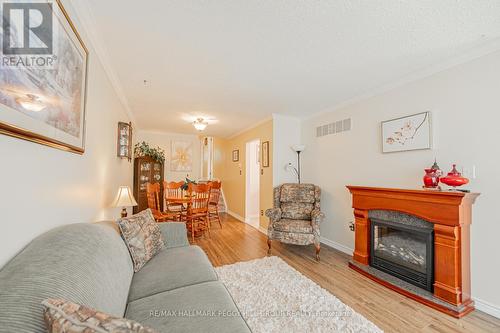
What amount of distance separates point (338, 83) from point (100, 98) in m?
2.75

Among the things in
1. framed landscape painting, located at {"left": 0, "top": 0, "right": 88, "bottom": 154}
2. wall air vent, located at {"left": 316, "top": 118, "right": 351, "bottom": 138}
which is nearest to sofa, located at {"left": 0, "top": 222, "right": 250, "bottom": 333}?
framed landscape painting, located at {"left": 0, "top": 0, "right": 88, "bottom": 154}

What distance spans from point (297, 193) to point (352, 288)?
1.67 m

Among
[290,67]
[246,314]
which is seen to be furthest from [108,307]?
[290,67]

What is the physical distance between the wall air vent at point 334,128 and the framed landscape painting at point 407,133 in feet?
1.98

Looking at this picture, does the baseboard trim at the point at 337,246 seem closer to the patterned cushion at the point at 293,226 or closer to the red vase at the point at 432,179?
the patterned cushion at the point at 293,226

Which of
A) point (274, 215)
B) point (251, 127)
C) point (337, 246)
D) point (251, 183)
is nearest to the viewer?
point (274, 215)

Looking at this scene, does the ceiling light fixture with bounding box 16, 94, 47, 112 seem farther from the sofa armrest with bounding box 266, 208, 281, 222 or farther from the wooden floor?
the sofa armrest with bounding box 266, 208, 281, 222

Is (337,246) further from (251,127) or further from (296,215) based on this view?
(251,127)

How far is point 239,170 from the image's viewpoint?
18.1ft

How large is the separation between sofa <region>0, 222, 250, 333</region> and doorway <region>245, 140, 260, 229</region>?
350 cm

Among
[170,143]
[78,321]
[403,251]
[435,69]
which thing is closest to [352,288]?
[403,251]

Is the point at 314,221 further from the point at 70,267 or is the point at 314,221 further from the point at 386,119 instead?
the point at 70,267

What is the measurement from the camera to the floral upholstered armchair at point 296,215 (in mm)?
2977

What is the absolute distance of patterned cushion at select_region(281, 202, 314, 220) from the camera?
3455 mm
